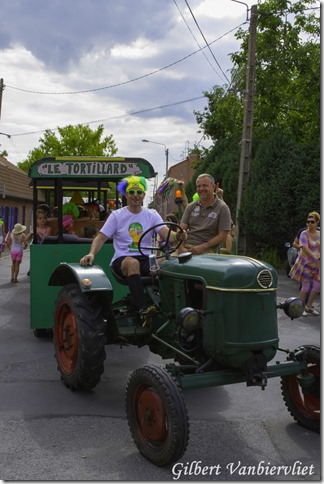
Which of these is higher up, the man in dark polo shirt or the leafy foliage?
the leafy foliage

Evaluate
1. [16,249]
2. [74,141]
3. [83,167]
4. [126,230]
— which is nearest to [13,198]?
[74,141]

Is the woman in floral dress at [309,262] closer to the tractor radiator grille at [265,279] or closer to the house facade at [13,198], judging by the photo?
the tractor radiator grille at [265,279]

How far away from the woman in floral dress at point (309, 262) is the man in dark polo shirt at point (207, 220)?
12.4 ft

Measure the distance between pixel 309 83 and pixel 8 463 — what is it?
57.6 feet

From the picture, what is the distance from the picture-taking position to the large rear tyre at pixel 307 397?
12.8ft

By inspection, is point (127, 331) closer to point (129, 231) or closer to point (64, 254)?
point (129, 231)

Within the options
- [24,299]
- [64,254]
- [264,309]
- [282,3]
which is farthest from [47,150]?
[264,309]

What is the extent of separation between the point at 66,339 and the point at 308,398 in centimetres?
221

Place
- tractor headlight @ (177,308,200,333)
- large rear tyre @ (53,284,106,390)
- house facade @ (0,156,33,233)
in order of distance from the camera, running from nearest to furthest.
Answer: tractor headlight @ (177,308,200,333)
large rear tyre @ (53,284,106,390)
house facade @ (0,156,33,233)

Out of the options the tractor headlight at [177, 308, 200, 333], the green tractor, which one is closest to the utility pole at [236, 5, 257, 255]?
the green tractor

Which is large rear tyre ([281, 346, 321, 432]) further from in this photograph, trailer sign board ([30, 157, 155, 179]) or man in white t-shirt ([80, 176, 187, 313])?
trailer sign board ([30, 157, 155, 179])

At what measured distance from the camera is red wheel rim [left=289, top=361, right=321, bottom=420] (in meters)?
3.97

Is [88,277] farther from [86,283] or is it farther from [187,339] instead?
[187,339]

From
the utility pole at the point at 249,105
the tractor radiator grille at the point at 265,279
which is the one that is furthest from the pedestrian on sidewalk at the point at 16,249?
the tractor radiator grille at the point at 265,279
